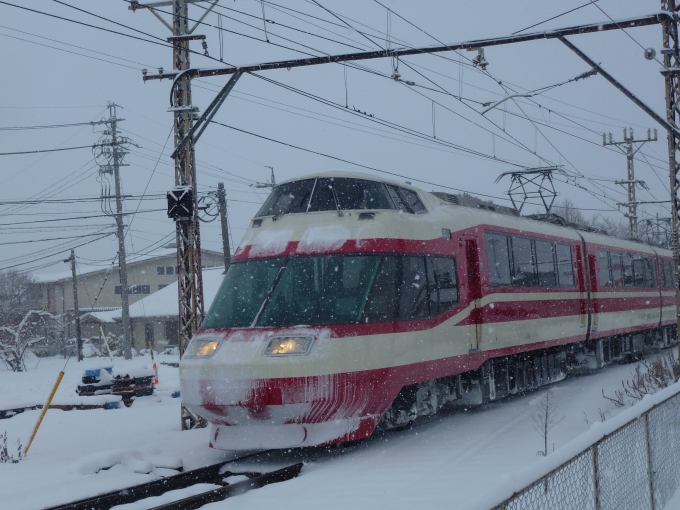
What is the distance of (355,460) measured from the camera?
889 cm

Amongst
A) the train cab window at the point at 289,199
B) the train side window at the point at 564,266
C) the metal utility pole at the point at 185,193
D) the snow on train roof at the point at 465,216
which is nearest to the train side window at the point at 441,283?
the snow on train roof at the point at 465,216

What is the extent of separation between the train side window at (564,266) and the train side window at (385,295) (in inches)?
254

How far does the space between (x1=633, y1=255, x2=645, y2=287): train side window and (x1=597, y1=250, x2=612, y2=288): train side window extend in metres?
2.54

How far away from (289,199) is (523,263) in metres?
5.02

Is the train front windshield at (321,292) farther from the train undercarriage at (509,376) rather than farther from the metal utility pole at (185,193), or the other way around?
the metal utility pole at (185,193)

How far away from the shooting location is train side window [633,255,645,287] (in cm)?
2030

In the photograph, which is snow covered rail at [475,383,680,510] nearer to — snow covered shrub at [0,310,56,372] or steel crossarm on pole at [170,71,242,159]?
steel crossarm on pole at [170,71,242,159]

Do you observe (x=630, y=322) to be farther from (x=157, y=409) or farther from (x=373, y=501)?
(x=373, y=501)

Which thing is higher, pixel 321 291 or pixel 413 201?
pixel 413 201

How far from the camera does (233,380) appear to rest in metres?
8.69

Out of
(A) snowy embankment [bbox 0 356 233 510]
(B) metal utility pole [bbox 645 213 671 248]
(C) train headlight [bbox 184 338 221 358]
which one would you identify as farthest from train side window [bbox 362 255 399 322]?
(B) metal utility pole [bbox 645 213 671 248]

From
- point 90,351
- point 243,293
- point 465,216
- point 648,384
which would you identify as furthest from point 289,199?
point 90,351

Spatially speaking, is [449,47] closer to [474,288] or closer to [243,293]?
[474,288]

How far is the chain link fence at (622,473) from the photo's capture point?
4184mm
